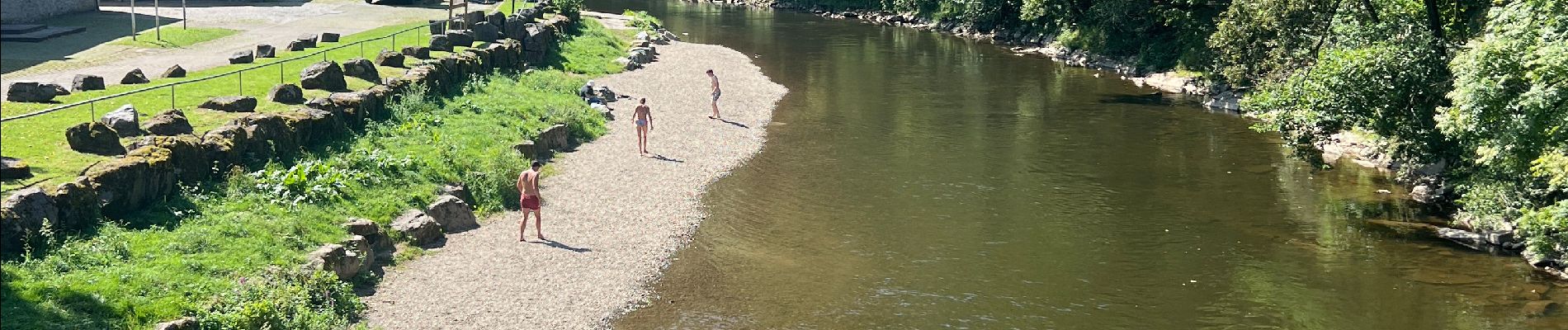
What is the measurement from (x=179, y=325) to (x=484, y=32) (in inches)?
1581

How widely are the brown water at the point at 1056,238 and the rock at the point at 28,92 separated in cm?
1683

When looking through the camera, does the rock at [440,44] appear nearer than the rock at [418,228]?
No

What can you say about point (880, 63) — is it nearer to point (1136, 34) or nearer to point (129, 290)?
point (1136, 34)

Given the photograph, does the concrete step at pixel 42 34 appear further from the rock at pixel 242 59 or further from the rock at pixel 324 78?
the rock at pixel 324 78

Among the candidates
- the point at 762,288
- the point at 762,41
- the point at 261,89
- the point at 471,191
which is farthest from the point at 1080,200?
the point at 762,41

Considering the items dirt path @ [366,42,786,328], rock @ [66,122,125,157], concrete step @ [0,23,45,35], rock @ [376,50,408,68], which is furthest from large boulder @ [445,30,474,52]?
rock @ [66,122,125,157]

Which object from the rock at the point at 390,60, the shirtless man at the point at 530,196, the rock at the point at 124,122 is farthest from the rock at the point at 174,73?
the shirtless man at the point at 530,196

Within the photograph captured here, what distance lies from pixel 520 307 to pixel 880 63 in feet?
166

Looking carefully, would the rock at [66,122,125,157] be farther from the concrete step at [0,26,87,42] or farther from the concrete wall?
the concrete wall

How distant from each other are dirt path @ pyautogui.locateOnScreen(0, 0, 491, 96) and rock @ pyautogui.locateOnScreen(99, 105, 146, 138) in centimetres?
910

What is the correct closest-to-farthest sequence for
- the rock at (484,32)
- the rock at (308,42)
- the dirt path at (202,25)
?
the dirt path at (202,25) < the rock at (308,42) < the rock at (484,32)

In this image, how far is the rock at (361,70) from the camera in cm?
4466

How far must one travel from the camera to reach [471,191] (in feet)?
118

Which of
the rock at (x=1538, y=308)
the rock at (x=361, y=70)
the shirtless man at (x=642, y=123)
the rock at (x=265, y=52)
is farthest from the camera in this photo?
the rock at (x=265, y=52)
